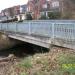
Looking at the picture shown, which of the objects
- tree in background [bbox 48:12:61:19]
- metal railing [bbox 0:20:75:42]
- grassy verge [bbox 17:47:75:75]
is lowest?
tree in background [bbox 48:12:61:19]

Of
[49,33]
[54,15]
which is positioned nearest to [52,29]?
[49,33]

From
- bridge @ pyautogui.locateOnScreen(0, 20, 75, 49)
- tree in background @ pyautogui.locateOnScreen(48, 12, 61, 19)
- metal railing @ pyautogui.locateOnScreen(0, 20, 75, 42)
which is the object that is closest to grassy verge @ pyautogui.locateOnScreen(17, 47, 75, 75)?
bridge @ pyautogui.locateOnScreen(0, 20, 75, 49)

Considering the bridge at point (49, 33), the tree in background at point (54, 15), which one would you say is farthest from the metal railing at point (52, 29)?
the tree in background at point (54, 15)

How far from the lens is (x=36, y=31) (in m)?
17.8

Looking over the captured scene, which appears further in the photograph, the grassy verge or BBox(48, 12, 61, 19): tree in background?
BBox(48, 12, 61, 19): tree in background

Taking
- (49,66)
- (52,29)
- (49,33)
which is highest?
(52,29)

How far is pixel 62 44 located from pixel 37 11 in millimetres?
50245

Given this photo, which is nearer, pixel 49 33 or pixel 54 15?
pixel 49 33

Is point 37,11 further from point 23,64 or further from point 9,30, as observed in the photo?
point 23,64

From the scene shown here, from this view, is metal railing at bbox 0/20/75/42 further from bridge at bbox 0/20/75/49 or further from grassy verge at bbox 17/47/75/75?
grassy verge at bbox 17/47/75/75

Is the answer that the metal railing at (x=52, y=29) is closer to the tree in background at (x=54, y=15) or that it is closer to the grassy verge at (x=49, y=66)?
the grassy verge at (x=49, y=66)

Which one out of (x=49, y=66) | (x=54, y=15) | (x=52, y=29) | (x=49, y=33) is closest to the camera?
(x=49, y=66)

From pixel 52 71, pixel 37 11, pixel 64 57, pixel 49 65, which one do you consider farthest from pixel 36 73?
pixel 37 11

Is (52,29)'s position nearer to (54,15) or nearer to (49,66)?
(49,66)
